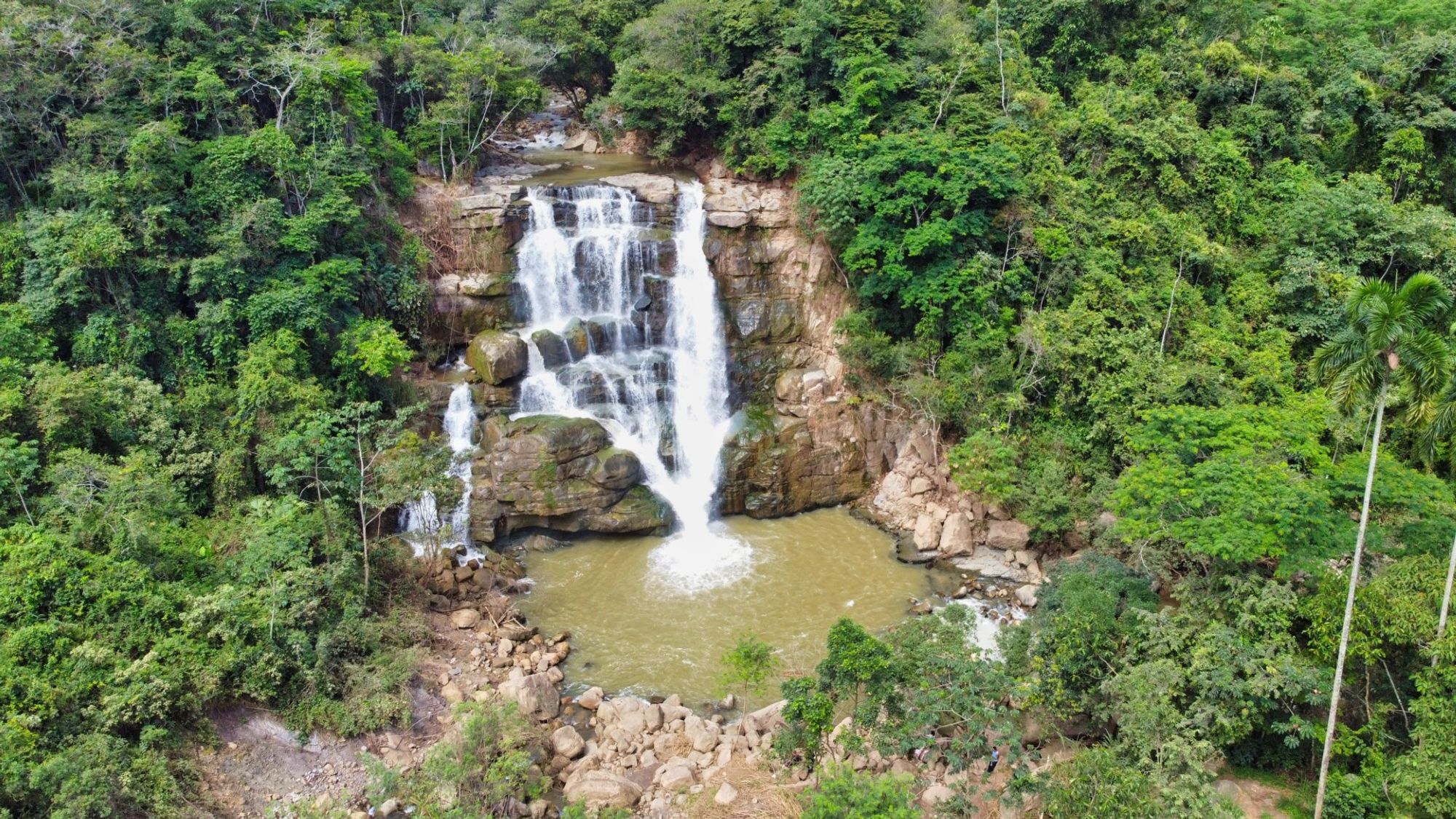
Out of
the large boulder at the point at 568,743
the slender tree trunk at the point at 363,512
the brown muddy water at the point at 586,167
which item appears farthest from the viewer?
the brown muddy water at the point at 586,167

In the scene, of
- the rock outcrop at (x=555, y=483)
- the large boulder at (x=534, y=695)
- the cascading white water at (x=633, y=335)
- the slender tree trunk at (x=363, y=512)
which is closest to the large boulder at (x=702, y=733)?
the large boulder at (x=534, y=695)

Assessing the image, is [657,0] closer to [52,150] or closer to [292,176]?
[292,176]

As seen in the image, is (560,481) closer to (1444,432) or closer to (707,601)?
(707,601)

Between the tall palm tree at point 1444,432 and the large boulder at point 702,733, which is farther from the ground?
the tall palm tree at point 1444,432

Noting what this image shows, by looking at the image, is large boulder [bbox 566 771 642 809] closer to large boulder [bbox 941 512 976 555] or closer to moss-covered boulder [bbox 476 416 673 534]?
moss-covered boulder [bbox 476 416 673 534]

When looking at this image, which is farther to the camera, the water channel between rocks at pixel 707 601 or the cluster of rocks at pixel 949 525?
the cluster of rocks at pixel 949 525

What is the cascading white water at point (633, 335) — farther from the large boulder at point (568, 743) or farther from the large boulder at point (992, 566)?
the large boulder at point (568, 743)

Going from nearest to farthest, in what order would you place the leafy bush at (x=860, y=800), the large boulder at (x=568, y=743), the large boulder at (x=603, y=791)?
the leafy bush at (x=860, y=800) → the large boulder at (x=603, y=791) → the large boulder at (x=568, y=743)

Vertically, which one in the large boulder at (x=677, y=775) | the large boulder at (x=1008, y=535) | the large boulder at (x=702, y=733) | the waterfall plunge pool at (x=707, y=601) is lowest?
the large boulder at (x=677, y=775)
